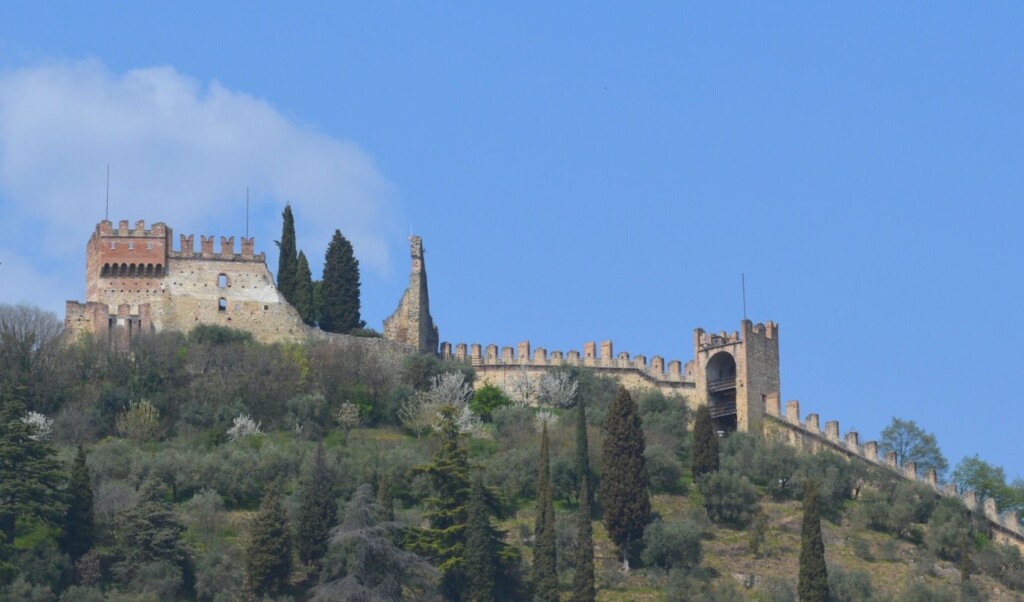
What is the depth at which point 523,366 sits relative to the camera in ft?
234

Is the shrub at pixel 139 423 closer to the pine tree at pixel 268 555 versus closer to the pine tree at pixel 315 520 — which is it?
the pine tree at pixel 315 520

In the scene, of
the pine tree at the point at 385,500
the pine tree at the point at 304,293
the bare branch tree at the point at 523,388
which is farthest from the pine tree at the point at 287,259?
the pine tree at the point at 385,500

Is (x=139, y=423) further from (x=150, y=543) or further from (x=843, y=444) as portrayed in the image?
(x=843, y=444)

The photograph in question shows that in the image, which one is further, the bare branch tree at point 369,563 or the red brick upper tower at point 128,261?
the red brick upper tower at point 128,261

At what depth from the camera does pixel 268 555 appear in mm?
52594

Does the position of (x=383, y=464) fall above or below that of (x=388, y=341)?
below

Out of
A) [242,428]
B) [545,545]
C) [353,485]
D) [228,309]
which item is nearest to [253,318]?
[228,309]

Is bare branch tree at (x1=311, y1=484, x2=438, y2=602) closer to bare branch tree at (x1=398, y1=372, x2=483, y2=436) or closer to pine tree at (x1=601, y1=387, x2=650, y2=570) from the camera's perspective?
pine tree at (x1=601, y1=387, x2=650, y2=570)

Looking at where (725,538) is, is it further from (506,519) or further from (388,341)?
(388,341)

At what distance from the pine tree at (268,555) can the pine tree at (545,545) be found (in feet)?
19.0

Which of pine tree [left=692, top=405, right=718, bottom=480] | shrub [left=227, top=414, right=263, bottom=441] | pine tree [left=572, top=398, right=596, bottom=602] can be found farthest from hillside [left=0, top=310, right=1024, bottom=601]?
pine tree [left=572, top=398, right=596, bottom=602]

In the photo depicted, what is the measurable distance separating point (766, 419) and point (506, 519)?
12.3m

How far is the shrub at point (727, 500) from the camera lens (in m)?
60.2

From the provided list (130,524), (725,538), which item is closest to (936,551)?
(725,538)
